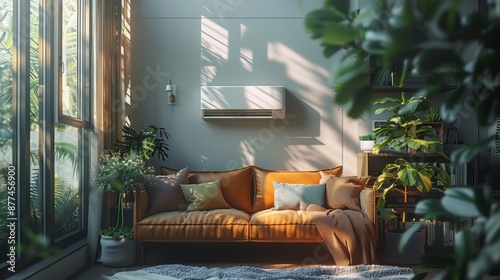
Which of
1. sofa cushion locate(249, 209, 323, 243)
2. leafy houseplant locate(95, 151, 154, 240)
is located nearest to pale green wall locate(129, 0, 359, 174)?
leafy houseplant locate(95, 151, 154, 240)

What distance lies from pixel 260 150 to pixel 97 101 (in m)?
1.68

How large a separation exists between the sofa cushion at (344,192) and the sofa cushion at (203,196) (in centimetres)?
95

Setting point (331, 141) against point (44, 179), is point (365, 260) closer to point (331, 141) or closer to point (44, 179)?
point (331, 141)

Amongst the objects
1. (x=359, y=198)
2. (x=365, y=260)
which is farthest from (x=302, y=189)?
(x=365, y=260)

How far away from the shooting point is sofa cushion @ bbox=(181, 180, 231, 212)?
4711mm

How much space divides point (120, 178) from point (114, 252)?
1.98 feet

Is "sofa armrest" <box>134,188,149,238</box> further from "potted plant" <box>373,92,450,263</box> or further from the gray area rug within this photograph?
"potted plant" <box>373,92,450,263</box>

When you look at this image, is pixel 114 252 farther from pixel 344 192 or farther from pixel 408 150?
pixel 408 150

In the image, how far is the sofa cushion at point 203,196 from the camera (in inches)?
185

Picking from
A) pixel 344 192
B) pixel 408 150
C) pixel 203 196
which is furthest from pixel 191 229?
pixel 408 150

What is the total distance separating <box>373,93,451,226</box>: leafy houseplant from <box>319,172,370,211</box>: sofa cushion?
17 cm

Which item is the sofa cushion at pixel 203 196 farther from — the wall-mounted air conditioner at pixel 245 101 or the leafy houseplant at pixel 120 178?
the wall-mounted air conditioner at pixel 245 101

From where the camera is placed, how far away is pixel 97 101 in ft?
15.2

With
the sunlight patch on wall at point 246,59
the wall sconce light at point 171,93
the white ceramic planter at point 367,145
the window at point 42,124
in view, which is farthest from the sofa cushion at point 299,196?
the window at point 42,124
